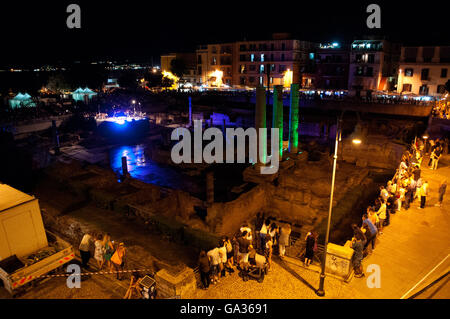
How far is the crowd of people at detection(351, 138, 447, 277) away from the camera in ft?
31.5

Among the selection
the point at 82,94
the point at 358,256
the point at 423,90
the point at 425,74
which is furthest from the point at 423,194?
the point at 82,94

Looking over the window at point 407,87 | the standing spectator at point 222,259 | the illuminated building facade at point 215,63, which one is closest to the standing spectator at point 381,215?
the standing spectator at point 222,259

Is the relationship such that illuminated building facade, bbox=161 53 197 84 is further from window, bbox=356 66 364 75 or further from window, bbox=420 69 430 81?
window, bbox=420 69 430 81

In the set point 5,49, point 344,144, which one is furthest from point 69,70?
point 344,144

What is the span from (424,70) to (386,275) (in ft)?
137

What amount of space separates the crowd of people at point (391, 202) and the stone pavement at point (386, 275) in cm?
44

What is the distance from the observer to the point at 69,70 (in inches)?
2386

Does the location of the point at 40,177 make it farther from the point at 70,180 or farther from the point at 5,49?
the point at 5,49

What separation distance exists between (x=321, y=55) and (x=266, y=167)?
123ft

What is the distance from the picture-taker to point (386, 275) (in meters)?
9.35

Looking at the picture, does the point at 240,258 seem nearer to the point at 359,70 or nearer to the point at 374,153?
the point at 374,153

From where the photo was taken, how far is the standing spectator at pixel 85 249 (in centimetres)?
1009

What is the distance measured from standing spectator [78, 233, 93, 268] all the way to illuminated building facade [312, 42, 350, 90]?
49038mm

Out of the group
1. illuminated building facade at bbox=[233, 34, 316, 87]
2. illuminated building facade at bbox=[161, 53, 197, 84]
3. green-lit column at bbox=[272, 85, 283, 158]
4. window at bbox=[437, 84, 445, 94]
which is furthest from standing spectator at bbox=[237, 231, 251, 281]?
illuminated building facade at bbox=[161, 53, 197, 84]
